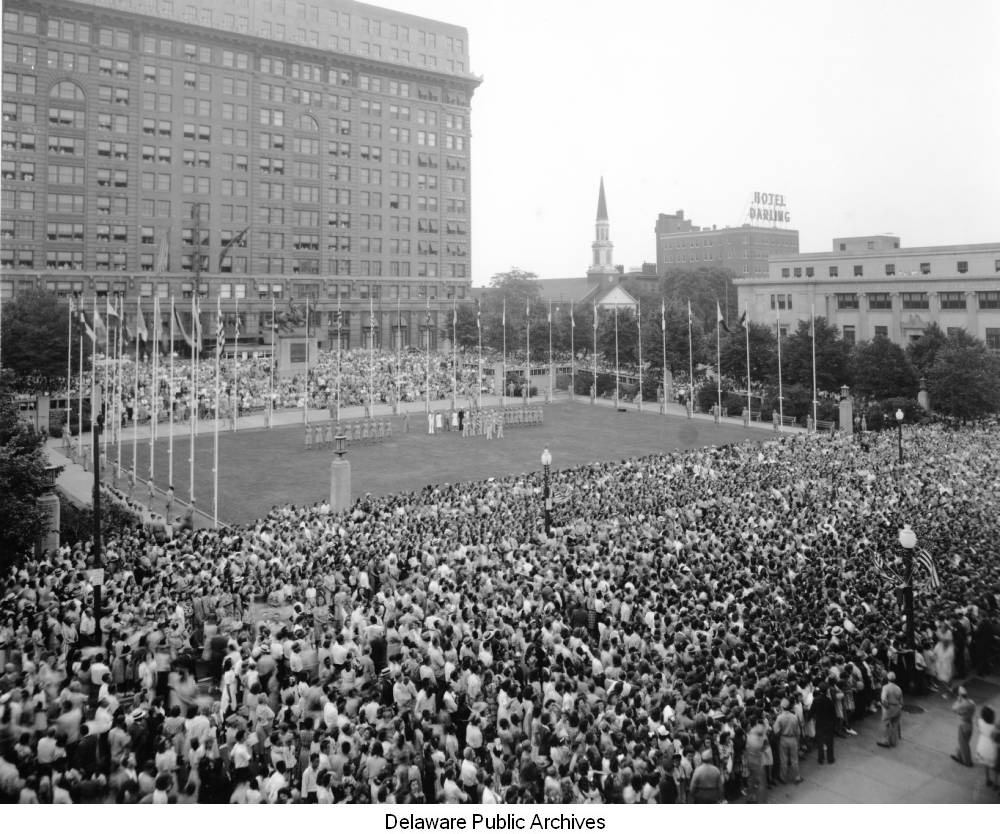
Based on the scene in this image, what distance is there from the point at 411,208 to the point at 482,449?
7335 centimetres

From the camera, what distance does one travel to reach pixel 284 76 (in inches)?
4190

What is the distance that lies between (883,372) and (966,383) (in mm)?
9001

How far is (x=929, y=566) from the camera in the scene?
20.8m

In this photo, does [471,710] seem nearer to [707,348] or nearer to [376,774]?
[376,774]

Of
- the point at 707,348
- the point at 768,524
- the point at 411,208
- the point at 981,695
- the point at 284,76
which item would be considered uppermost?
the point at 284,76

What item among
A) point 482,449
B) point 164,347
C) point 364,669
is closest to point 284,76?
point 164,347

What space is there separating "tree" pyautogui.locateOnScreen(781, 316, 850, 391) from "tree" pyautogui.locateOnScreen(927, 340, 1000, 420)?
37.0ft

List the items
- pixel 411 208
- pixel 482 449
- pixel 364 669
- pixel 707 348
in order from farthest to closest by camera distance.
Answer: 1. pixel 411 208
2. pixel 707 348
3. pixel 482 449
4. pixel 364 669

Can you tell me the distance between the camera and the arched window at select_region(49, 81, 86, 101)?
94500mm

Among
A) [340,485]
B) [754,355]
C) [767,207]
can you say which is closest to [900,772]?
[340,485]

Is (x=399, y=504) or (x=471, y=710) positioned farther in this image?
(x=399, y=504)

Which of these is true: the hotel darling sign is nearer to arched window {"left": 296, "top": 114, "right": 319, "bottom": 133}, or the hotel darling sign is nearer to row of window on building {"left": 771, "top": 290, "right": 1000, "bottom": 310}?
row of window on building {"left": 771, "top": 290, "right": 1000, "bottom": 310}

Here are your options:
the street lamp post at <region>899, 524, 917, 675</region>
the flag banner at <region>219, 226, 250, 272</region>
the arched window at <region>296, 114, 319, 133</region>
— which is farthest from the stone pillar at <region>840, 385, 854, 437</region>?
the arched window at <region>296, 114, 319, 133</region>

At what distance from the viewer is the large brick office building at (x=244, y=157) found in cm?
9475
